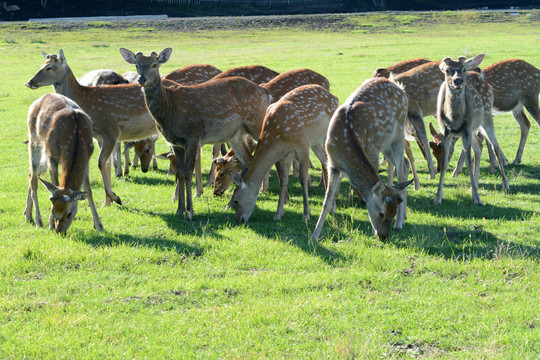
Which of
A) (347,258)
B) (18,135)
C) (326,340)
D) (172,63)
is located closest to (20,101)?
(18,135)

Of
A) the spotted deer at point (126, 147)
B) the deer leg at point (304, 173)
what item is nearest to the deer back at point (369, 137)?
the deer leg at point (304, 173)

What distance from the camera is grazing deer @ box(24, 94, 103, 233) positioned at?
6906mm

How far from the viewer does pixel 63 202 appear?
683 centimetres

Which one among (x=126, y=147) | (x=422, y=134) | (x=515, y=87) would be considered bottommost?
(x=126, y=147)

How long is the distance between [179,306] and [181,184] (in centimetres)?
298

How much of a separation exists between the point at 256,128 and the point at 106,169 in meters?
2.08

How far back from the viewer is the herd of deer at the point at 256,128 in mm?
7000

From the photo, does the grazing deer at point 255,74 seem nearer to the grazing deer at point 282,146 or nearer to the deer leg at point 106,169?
the grazing deer at point 282,146

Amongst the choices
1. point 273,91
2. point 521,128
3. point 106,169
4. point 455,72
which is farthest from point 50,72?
point 521,128

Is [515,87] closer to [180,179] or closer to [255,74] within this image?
[255,74]

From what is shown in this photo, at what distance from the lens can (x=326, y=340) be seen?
4.76 meters

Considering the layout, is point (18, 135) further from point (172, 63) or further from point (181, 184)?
point (172, 63)

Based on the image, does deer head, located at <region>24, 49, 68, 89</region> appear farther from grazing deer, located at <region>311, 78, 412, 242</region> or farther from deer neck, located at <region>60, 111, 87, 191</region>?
grazing deer, located at <region>311, 78, 412, 242</region>

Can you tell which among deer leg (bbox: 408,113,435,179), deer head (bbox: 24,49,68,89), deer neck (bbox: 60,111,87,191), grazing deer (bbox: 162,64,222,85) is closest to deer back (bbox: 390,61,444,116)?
deer leg (bbox: 408,113,435,179)
